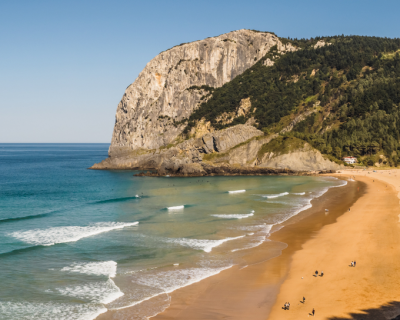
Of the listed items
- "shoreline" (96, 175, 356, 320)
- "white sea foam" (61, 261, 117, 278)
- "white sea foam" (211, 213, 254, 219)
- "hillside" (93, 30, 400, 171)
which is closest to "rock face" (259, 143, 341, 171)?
"hillside" (93, 30, 400, 171)

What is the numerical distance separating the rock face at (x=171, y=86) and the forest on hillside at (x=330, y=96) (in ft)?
20.0

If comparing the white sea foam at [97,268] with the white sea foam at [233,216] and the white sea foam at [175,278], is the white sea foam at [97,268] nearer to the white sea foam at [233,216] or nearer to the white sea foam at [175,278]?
the white sea foam at [175,278]

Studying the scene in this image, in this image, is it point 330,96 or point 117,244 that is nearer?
point 117,244

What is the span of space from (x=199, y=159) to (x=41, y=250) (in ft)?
228

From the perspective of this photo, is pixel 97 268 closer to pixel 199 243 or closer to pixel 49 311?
pixel 49 311

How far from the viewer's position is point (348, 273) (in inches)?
790

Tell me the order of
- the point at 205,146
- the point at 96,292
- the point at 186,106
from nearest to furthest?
the point at 96,292
the point at 205,146
the point at 186,106

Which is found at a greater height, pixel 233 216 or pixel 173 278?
pixel 233 216

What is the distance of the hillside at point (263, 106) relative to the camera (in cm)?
9189

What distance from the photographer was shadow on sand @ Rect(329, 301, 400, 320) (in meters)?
14.1

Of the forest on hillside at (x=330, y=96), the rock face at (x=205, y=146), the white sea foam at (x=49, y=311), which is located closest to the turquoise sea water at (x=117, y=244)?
the white sea foam at (x=49, y=311)

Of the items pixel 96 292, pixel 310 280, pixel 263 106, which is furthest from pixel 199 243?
pixel 263 106

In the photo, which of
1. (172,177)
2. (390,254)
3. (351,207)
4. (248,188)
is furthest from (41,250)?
(172,177)

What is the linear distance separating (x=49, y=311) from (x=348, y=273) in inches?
647
